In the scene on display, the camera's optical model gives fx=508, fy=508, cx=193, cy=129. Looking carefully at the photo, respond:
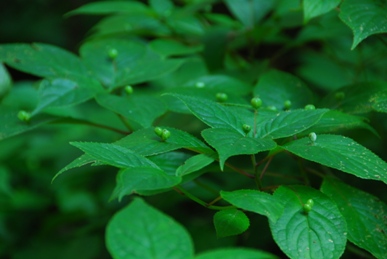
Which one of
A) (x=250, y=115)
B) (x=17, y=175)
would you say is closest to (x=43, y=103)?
(x=250, y=115)

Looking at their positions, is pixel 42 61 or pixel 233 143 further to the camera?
pixel 42 61

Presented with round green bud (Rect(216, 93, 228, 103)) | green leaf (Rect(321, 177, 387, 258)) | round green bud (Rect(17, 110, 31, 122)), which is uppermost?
round green bud (Rect(216, 93, 228, 103))

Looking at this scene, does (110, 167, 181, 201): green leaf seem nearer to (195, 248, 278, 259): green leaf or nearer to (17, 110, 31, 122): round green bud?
(195, 248, 278, 259): green leaf

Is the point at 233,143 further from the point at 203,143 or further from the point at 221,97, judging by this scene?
the point at 221,97

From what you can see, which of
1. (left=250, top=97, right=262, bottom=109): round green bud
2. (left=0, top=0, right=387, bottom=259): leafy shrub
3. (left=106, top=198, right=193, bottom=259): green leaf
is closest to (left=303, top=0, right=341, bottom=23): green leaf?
(left=0, top=0, right=387, bottom=259): leafy shrub

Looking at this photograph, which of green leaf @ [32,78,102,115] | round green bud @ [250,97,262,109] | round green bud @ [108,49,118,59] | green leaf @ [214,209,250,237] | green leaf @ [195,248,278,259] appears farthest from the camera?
round green bud @ [108,49,118,59]

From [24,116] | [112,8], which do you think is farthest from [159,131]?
[112,8]

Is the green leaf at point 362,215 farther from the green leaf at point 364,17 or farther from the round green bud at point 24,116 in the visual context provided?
the round green bud at point 24,116

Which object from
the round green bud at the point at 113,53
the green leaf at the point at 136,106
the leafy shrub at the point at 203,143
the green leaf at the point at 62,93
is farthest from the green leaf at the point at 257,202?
the round green bud at the point at 113,53
